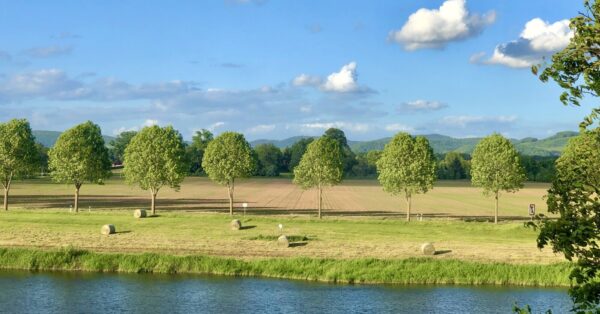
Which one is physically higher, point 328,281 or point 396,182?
point 396,182

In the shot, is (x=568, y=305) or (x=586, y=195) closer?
(x=586, y=195)

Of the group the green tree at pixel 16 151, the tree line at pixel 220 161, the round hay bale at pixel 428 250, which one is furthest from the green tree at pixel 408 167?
the green tree at pixel 16 151

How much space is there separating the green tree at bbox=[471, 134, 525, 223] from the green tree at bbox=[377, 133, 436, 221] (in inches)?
267

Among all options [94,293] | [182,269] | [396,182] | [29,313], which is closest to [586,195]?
[29,313]

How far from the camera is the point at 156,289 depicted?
4431cm

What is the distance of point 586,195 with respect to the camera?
13.5 meters

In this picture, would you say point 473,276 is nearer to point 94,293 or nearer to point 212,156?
point 94,293

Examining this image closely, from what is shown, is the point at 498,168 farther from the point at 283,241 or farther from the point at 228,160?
the point at 283,241

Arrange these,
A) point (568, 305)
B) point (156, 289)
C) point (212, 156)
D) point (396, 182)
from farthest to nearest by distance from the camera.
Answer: point (212, 156)
point (396, 182)
point (156, 289)
point (568, 305)

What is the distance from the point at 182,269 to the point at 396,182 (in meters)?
43.0

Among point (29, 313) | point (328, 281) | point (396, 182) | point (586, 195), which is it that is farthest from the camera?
point (396, 182)

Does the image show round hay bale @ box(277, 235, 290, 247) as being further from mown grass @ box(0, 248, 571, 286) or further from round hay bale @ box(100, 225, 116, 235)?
round hay bale @ box(100, 225, 116, 235)

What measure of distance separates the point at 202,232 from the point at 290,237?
34.6 feet

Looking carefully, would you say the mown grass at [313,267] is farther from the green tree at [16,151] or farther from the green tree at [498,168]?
the green tree at [16,151]
